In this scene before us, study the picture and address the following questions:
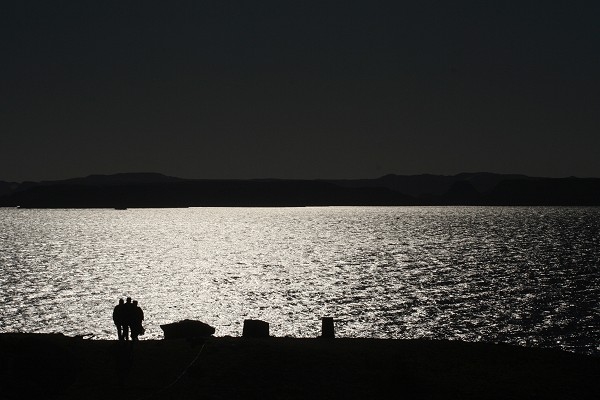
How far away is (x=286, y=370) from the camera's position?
23.3m

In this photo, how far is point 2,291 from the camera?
83812mm

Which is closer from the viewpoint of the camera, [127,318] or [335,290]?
A: [127,318]

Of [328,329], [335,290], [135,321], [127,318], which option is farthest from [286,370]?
[335,290]

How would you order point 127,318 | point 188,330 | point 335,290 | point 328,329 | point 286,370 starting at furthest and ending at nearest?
point 335,290
point 328,329
point 188,330
point 286,370
point 127,318

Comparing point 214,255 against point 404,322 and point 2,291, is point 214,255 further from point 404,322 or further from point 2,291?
point 404,322

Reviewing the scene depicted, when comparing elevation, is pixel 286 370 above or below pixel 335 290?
above

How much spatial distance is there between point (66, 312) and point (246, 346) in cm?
4723

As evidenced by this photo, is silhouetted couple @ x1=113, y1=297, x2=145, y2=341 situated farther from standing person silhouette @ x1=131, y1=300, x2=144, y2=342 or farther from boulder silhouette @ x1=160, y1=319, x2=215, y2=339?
boulder silhouette @ x1=160, y1=319, x2=215, y2=339

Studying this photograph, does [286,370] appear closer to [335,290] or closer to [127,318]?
[127,318]

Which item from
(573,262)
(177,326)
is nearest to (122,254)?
(573,262)

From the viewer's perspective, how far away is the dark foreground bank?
799 inches

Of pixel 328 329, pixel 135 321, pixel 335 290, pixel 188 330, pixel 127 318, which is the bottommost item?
pixel 335 290

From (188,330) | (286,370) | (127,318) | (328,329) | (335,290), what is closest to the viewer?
(127,318)

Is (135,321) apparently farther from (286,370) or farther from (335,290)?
(335,290)
